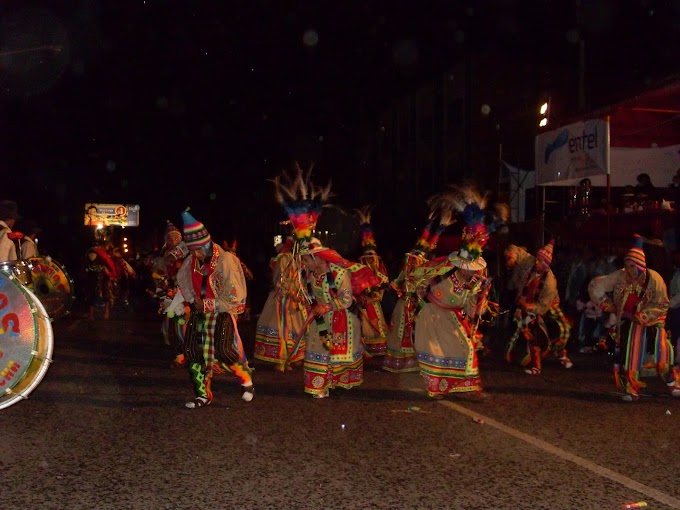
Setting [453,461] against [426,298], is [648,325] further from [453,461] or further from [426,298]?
[453,461]

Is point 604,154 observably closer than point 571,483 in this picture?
No

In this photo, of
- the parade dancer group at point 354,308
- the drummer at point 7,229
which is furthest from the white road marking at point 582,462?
the drummer at point 7,229

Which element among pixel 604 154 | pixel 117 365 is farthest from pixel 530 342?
pixel 117 365

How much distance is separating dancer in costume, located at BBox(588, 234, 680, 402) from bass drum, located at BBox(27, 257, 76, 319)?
5707mm

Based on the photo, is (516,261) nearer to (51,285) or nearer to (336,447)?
(336,447)

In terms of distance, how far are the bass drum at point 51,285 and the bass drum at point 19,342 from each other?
88.7 inches

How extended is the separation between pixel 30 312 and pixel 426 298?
3972 mm

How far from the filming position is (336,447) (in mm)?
5766

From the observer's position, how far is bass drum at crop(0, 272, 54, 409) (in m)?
5.16

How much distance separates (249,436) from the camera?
6062 millimetres

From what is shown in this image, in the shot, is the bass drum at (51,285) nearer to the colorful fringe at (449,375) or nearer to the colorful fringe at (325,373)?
the colorful fringe at (325,373)

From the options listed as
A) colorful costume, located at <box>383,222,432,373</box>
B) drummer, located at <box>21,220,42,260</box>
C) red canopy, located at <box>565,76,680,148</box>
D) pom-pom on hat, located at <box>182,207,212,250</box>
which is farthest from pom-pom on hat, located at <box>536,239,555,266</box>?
drummer, located at <box>21,220,42,260</box>

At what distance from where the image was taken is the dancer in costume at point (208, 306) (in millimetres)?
7113

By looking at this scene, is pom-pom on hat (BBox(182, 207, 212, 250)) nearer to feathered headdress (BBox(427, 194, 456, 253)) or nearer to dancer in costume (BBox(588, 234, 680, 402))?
feathered headdress (BBox(427, 194, 456, 253))
